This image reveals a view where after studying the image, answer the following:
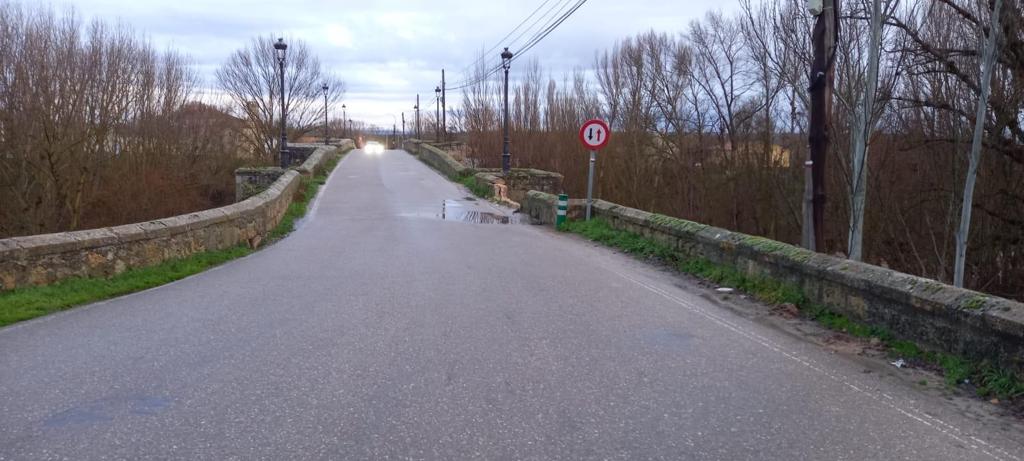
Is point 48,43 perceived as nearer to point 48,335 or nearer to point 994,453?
point 48,335

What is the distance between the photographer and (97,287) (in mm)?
8789

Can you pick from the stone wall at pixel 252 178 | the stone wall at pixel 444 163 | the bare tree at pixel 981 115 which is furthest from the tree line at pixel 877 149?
the stone wall at pixel 252 178

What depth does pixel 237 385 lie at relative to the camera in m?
5.27

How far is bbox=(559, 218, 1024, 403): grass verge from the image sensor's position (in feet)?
17.6

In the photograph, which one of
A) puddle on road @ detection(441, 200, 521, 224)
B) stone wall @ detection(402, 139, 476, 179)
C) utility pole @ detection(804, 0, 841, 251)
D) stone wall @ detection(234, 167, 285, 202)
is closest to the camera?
utility pole @ detection(804, 0, 841, 251)

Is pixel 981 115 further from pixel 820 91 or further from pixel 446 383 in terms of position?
pixel 446 383

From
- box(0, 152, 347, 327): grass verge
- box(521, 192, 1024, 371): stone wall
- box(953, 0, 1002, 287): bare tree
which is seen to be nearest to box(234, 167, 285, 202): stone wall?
box(0, 152, 347, 327): grass verge

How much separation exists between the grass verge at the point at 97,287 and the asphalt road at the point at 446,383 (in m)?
0.26

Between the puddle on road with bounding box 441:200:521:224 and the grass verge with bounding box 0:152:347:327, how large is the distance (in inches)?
267

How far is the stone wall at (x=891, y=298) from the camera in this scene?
5.54 m

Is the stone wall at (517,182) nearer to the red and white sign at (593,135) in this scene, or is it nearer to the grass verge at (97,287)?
the red and white sign at (593,135)

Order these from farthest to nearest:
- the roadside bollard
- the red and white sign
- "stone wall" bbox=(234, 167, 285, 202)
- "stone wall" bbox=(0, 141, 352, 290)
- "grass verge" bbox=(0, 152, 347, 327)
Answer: "stone wall" bbox=(234, 167, 285, 202), the roadside bollard, the red and white sign, "stone wall" bbox=(0, 141, 352, 290), "grass verge" bbox=(0, 152, 347, 327)

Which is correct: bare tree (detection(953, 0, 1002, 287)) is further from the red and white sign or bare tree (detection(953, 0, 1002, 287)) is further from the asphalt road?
the red and white sign

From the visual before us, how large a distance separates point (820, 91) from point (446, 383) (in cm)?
721
